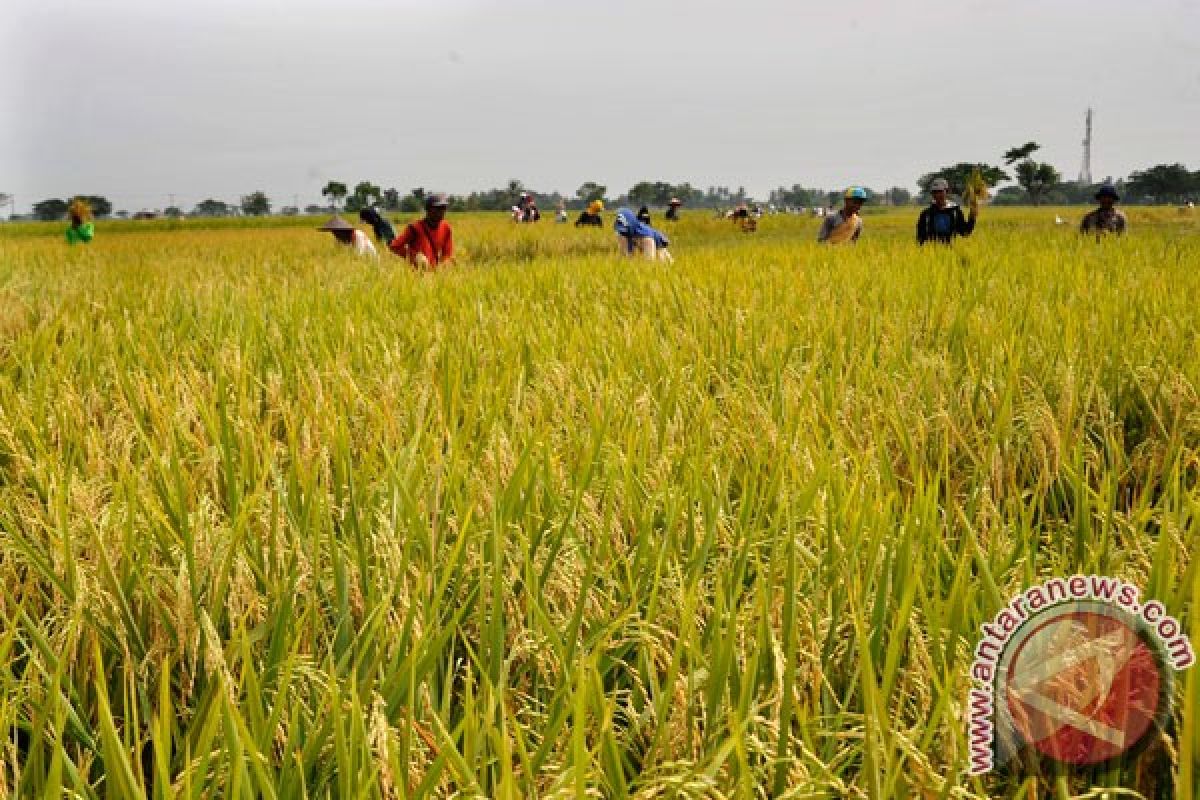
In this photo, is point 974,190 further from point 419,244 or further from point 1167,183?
point 1167,183

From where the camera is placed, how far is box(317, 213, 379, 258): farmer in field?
303 inches

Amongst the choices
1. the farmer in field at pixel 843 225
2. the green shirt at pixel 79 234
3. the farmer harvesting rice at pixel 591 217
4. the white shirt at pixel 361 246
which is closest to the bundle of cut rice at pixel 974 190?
the farmer in field at pixel 843 225

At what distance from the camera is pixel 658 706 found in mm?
774

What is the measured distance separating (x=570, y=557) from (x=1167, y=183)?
12205 cm

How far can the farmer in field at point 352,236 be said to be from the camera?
7699 mm

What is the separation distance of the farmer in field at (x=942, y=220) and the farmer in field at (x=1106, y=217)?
1487mm

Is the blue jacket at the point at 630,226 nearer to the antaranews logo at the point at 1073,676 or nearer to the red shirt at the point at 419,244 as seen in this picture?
the red shirt at the point at 419,244

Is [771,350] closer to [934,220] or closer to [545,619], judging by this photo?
[545,619]

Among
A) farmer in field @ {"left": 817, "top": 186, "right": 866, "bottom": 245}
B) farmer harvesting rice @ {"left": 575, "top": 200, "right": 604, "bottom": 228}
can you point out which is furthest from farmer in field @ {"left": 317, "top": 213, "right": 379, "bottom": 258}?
farmer harvesting rice @ {"left": 575, "top": 200, "right": 604, "bottom": 228}

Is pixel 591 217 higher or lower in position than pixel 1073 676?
higher

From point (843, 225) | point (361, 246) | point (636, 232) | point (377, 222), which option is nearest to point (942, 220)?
point (843, 225)

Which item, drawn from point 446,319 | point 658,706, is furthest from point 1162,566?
point 446,319

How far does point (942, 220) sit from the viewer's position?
8.20 m

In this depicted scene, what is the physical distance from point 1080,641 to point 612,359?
5.44ft
